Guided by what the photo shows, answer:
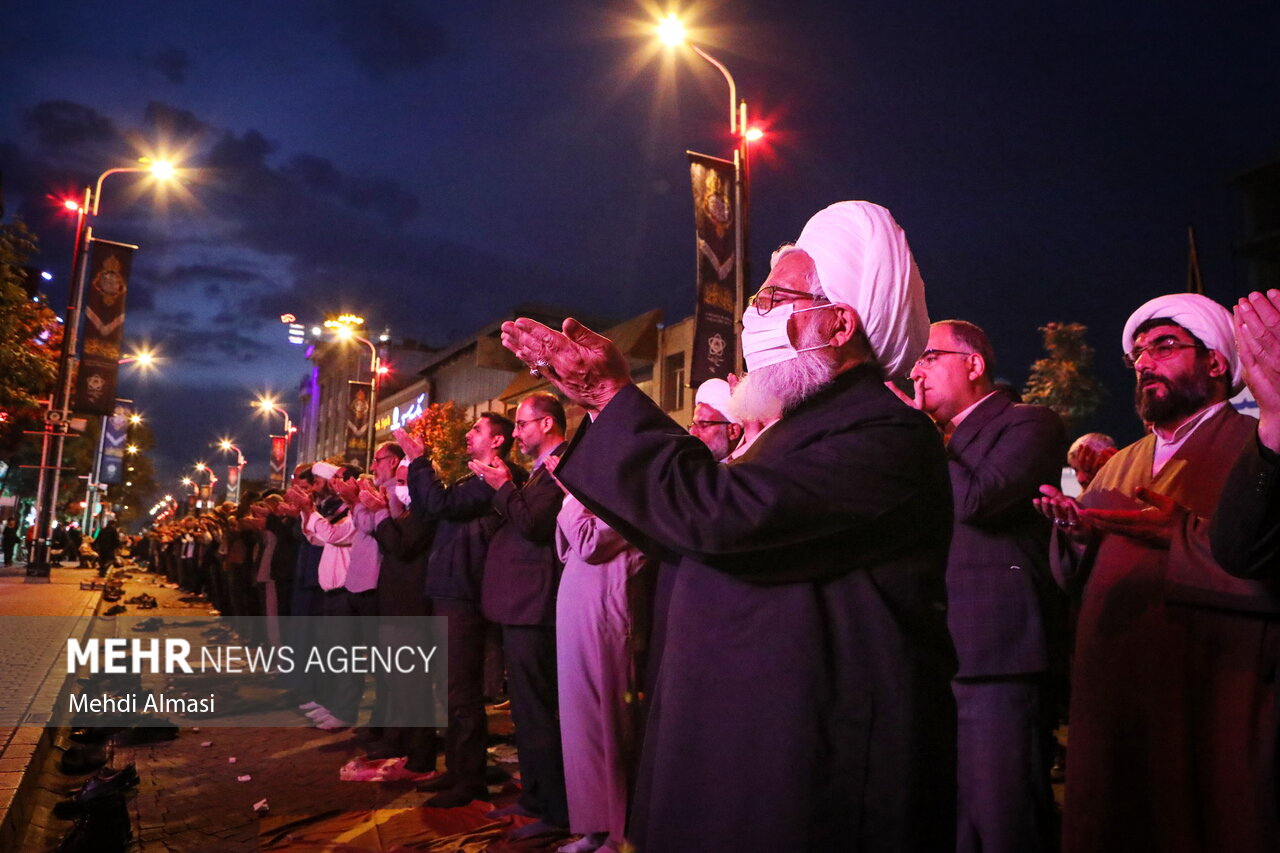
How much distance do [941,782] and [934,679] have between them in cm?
21

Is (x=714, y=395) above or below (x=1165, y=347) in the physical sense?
above

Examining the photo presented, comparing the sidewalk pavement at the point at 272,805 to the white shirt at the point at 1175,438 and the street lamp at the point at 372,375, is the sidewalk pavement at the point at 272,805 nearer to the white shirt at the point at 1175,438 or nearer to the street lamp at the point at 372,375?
the white shirt at the point at 1175,438

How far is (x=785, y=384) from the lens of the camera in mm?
2096

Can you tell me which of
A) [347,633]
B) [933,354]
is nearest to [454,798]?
[347,633]

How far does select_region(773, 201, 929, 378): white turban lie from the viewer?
214cm

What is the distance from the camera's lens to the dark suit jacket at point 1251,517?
7.17 feet

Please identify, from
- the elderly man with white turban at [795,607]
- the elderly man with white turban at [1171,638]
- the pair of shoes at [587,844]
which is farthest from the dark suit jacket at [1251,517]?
the pair of shoes at [587,844]

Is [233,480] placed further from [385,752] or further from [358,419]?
[385,752]

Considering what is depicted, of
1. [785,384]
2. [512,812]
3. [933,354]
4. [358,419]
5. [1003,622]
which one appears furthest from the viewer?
[358,419]

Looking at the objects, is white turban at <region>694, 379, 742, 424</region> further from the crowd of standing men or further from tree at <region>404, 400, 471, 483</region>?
tree at <region>404, 400, 471, 483</region>

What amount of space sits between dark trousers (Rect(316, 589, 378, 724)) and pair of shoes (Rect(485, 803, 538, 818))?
2937 mm

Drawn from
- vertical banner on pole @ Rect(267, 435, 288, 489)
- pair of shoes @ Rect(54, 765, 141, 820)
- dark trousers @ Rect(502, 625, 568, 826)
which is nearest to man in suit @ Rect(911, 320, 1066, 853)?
dark trousers @ Rect(502, 625, 568, 826)

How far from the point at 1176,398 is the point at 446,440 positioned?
4277 centimetres

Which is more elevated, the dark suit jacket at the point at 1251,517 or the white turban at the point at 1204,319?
the white turban at the point at 1204,319
